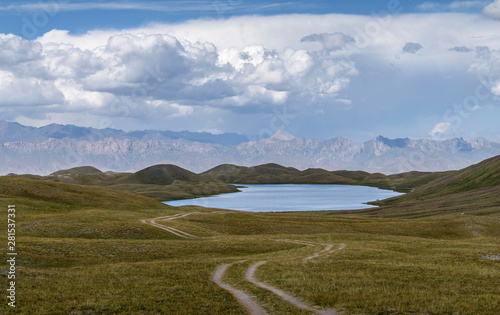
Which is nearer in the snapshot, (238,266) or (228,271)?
(228,271)

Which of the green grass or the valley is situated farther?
the valley

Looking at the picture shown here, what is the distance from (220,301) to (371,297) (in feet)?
Result: 31.7

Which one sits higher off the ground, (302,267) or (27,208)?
(27,208)

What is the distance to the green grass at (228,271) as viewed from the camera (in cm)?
2612

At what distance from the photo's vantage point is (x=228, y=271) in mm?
39312

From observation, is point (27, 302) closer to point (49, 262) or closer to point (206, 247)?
point (49, 262)

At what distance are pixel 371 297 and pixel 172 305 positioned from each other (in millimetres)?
12575

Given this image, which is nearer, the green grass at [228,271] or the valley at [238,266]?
the green grass at [228,271]

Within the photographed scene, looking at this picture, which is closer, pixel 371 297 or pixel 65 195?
pixel 371 297

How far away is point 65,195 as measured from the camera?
97.0 metres

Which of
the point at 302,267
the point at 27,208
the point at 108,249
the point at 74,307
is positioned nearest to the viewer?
the point at 74,307

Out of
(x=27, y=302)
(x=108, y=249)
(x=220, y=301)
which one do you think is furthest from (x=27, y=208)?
(x=220, y=301)

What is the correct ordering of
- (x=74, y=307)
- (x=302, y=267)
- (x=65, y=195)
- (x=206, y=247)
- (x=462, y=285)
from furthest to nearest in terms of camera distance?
(x=65, y=195) → (x=206, y=247) → (x=302, y=267) → (x=462, y=285) → (x=74, y=307)

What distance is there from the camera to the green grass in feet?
85.7
